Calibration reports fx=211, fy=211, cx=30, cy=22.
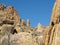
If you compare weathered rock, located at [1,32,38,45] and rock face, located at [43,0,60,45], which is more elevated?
rock face, located at [43,0,60,45]

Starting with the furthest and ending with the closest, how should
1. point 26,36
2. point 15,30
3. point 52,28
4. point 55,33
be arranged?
1. point 15,30
2. point 26,36
3. point 52,28
4. point 55,33

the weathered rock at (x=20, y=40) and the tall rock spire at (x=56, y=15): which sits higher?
the tall rock spire at (x=56, y=15)

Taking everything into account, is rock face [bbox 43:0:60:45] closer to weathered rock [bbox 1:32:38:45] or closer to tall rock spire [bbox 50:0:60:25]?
tall rock spire [bbox 50:0:60:25]

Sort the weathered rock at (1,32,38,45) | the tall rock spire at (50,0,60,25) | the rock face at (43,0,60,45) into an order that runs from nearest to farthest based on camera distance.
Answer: the rock face at (43,0,60,45)
the tall rock spire at (50,0,60,25)
the weathered rock at (1,32,38,45)

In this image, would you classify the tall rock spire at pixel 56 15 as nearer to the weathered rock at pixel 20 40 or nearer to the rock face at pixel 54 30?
the rock face at pixel 54 30

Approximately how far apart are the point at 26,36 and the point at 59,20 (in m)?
20.8

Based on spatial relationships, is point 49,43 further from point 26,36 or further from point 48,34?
point 26,36

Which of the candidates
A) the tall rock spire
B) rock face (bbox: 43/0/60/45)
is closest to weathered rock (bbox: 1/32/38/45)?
rock face (bbox: 43/0/60/45)

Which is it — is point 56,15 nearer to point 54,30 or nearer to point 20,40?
point 54,30

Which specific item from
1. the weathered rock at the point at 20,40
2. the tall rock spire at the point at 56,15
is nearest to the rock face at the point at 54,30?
the tall rock spire at the point at 56,15

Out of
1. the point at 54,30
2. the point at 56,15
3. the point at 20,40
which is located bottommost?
the point at 20,40

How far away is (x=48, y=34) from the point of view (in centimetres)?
2919

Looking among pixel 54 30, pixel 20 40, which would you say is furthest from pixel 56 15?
pixel 20 40

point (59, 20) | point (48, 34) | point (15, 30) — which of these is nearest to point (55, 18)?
point (59, 20)
